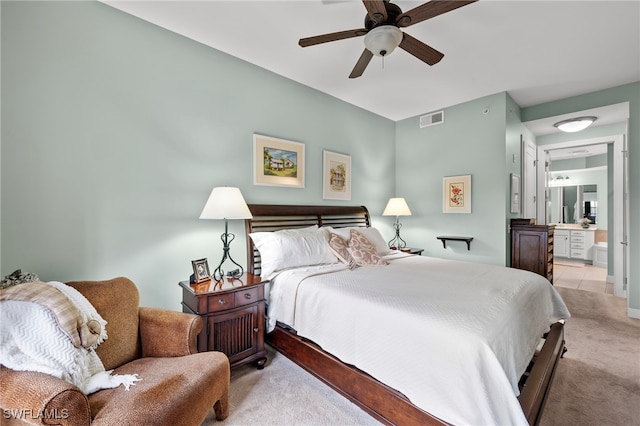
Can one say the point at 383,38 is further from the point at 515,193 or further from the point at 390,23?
the point at 515,193

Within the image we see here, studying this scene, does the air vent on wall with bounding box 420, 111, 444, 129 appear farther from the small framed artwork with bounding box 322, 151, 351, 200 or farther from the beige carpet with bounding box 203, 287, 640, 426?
the beige carpet with bounding box 203, 287, 640, 426

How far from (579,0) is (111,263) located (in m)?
4.31

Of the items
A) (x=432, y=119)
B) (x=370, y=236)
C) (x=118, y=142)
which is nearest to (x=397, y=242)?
(x=370, y=236)

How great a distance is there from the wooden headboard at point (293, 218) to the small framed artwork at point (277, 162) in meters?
0.30

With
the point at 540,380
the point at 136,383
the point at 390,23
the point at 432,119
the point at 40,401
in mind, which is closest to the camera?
the point at 40,401

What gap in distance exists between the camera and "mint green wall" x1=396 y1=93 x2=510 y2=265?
390 centimetres

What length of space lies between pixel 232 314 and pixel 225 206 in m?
0.91

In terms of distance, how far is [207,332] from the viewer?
2.09 metres

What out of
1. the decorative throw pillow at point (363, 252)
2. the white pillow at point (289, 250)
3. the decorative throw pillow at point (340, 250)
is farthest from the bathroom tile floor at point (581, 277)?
the white pillow at point (289, 250)

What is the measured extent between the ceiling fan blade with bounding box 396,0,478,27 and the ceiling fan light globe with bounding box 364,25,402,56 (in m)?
0.06

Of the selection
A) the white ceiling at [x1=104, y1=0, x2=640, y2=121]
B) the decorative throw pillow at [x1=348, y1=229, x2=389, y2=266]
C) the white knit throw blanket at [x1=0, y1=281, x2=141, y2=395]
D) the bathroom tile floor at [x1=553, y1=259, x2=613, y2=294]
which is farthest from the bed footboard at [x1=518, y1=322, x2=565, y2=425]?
the bathroom tile floor at [x1=553, y1=259, x2=613, y2=294]

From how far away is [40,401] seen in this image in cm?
99

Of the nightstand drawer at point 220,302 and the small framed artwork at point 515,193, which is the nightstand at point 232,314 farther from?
the small framed artwork at point 515,193

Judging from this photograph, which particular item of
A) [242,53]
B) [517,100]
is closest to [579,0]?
[517,100]
